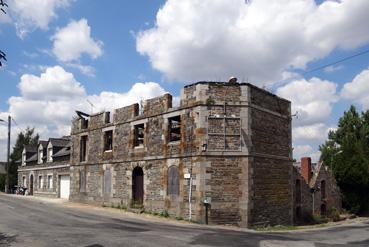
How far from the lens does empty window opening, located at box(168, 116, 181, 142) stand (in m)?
23.1

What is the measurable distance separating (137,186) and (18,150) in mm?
46134

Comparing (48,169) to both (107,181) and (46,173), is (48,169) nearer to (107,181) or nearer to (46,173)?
(46,173)

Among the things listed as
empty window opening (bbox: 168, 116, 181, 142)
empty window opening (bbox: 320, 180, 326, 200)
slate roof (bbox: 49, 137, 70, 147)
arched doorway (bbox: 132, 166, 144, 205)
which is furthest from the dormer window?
empty window opening (bbox: 320, 180, 326, 200)

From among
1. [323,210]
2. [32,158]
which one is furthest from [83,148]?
[32,158]

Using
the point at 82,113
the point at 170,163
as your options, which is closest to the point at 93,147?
the point at 82,113

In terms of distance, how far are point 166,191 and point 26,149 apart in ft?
109

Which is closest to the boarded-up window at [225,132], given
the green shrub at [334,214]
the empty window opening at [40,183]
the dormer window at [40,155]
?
the green shrub at [334,214]

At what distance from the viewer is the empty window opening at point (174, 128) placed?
2306 cm

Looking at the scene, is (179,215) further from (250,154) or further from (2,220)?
(2,220)

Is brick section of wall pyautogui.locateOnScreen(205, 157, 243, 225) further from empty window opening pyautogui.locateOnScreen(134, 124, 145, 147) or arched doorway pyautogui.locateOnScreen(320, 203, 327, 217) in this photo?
arched doorway pyautogui.locateOnScreen(320, 203, 327, 217)

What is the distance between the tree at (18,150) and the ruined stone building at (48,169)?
7785mm

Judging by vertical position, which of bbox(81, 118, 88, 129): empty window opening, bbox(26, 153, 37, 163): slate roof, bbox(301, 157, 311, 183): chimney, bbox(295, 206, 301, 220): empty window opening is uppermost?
bbox(81, 118, 88, 129): empty window opening

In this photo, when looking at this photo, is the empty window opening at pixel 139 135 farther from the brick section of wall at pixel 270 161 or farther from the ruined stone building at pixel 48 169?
the ruined stone building at pixel 48 169

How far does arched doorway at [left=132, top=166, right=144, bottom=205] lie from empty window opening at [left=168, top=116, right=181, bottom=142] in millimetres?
3042
